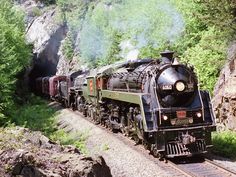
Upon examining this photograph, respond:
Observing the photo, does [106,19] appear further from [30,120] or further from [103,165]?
[103,165]

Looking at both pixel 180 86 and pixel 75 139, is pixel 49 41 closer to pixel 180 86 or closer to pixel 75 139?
pixel 75 139

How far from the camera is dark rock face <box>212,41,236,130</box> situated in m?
14.4

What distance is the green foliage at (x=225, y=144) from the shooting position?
11961mm

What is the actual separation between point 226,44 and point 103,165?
12705 millimetres

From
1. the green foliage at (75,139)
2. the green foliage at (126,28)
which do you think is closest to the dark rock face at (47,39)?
the green foliage at (126,28)

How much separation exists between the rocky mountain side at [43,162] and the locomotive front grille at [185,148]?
274cm

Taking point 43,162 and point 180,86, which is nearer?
point 43,162

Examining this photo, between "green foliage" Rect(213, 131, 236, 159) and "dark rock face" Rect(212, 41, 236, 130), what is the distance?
0.85 meters

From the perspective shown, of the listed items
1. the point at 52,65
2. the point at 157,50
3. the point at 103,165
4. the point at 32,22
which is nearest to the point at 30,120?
the point at 157,50

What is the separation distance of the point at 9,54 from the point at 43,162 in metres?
16.8

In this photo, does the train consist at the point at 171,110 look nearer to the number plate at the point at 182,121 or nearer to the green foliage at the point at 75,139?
the number plate at the point at 182,121

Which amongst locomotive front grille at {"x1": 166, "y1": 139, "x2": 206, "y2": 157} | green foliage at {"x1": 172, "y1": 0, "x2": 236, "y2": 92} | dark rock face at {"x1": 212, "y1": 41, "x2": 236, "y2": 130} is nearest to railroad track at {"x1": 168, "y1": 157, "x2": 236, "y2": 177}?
locomotive front grille at {"x1": 166, "y1": 139, "x2": 206, "y2": 157}

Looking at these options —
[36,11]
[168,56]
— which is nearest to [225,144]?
[168,56]

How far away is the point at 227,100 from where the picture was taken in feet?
48.8
